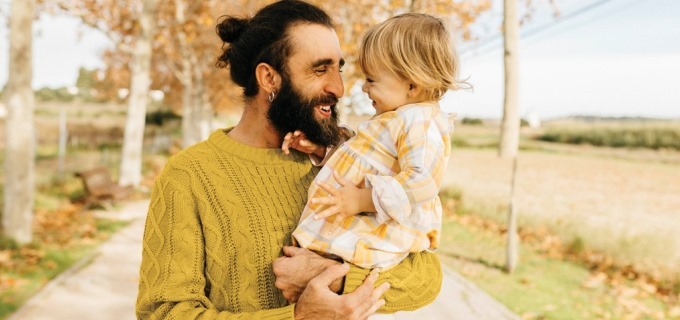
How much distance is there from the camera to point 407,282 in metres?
2.22

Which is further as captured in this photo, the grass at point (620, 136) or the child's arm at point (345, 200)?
the grass at point (620, 136)

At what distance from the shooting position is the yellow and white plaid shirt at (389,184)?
209cm

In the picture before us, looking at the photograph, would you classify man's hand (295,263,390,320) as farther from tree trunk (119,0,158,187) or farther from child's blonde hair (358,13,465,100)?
tree trunk (119,0,158,187)

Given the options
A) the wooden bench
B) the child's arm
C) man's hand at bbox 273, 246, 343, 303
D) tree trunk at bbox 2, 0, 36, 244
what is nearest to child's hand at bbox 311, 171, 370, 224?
the child's arm

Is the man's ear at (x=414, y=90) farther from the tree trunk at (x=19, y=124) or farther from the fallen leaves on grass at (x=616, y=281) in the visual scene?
the tree trunk at (x=19, y=124)

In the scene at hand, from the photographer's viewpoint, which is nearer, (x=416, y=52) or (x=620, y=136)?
(x=416, y=52)

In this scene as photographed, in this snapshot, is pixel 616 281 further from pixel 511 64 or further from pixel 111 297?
pixel 111 297

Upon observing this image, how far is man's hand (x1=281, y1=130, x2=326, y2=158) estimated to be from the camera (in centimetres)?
244

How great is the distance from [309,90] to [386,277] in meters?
0.84

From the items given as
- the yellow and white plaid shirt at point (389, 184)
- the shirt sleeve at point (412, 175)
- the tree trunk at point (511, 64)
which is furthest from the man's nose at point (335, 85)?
the tree trunk at point (511, 64)

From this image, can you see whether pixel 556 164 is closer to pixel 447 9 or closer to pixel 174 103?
pixel 447 9

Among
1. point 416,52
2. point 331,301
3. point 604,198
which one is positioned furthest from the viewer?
point 604,198

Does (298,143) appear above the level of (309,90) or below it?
below

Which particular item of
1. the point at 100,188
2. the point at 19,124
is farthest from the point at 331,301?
the point at 100,188
